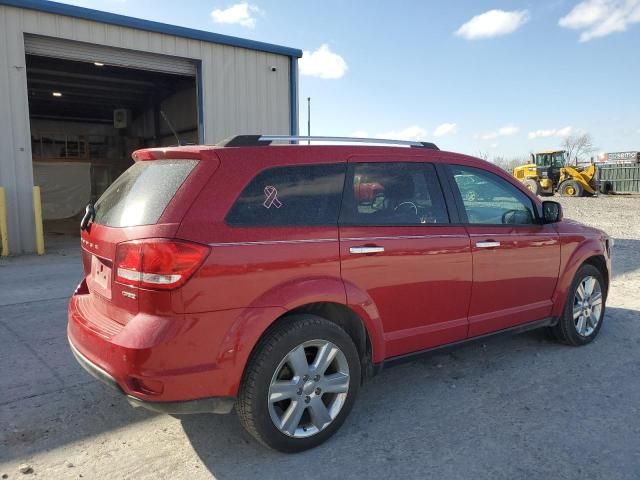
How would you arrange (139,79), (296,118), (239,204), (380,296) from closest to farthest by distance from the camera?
(239,204)
(380,296)
(296,118)
(139,79)

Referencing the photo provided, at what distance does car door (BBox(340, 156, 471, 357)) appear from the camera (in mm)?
3131

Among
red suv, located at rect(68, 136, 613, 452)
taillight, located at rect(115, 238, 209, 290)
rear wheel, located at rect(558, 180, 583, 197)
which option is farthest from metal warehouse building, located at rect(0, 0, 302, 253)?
rear wheel, located at rect(558, 180, 583, 197)

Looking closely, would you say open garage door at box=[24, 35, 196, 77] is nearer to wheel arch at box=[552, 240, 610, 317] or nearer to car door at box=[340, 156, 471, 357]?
car door at box=[340, 156, 471, 357]

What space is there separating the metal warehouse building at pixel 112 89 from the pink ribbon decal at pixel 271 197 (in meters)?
9.37

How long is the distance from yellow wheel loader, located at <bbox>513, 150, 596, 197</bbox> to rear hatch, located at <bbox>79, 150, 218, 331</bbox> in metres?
28.2

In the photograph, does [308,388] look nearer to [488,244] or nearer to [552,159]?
[488,244]

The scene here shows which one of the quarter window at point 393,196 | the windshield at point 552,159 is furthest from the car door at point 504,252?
the windshield at point 552,159

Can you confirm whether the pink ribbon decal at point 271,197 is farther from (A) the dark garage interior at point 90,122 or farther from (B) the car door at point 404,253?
(A) the dark garage interior at point 90,122

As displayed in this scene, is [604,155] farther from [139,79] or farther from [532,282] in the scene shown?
[532,282]

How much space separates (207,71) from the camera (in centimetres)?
1237

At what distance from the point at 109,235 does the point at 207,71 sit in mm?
10420

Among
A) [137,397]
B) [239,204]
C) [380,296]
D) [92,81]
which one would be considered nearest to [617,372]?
[380,296]

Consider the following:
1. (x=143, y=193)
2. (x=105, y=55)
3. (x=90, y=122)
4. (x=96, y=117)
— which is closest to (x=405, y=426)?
(x=143, y=193)

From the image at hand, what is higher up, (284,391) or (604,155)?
(604,155)
